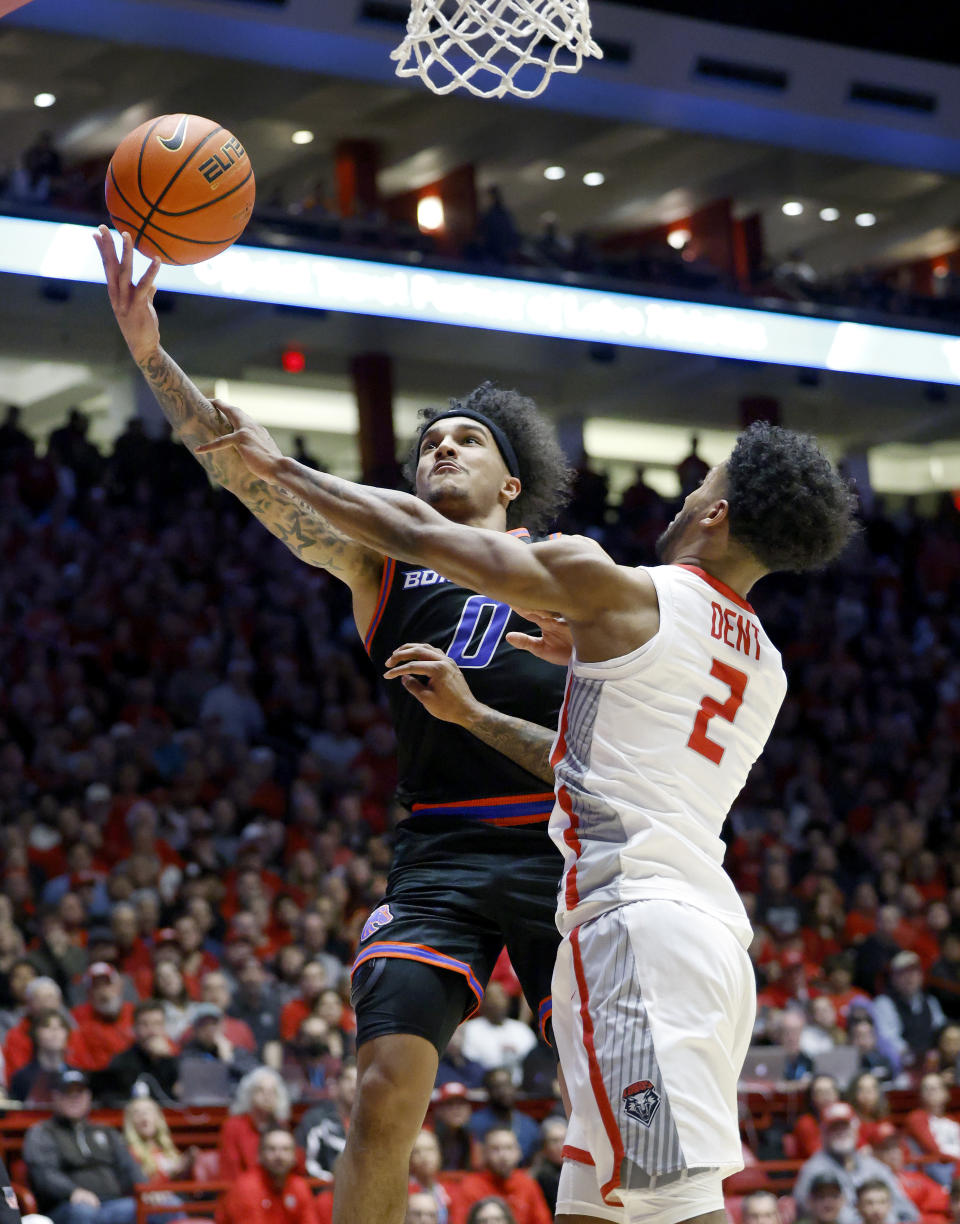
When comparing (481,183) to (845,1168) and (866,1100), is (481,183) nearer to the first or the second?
(866,1100)

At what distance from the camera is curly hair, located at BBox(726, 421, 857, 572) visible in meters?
3.25

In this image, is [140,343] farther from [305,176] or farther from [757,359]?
[305,176]

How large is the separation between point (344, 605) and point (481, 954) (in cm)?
1016

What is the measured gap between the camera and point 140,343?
154 inches

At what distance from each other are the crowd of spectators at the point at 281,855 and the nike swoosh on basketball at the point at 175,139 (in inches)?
166

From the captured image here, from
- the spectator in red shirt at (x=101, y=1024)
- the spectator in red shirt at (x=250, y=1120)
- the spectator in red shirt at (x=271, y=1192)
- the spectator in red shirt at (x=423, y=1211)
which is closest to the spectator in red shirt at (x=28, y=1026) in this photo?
the spectator in red shirt at (x=101, y=1024)

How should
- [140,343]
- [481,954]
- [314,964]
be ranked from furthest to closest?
1. [314,964]
2. [140,343]
3. [481,954]

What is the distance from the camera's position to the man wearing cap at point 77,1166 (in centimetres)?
663

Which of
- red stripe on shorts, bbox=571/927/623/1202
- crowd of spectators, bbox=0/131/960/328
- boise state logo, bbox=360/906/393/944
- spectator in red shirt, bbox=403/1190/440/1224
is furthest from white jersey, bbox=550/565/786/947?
crowd of spectators, bbox=0/131/960/328

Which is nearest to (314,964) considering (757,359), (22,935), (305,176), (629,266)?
(22,935)

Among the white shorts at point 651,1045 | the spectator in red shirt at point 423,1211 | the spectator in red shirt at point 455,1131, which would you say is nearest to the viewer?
the white shorts at point 651,1045

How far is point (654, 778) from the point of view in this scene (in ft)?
10.2

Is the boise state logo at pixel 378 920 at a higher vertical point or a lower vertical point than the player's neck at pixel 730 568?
lower

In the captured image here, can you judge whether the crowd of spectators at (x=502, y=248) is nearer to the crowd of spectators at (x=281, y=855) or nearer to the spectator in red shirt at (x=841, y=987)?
the crowd of spectators at (x=281, y=855)
